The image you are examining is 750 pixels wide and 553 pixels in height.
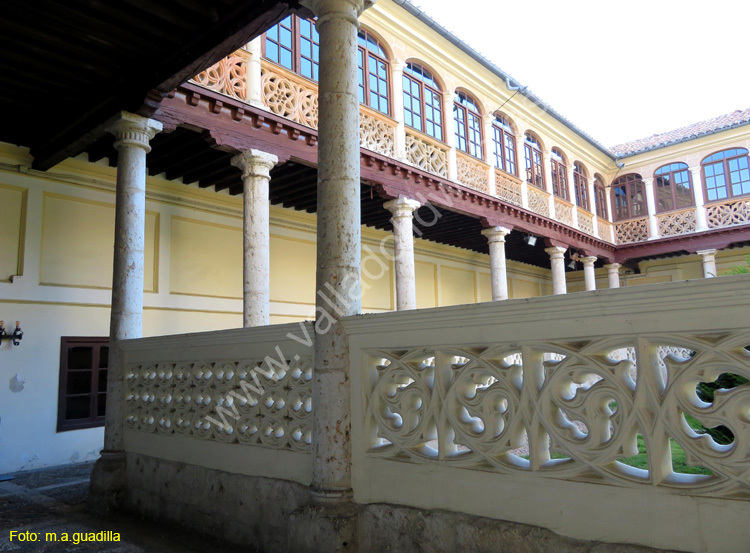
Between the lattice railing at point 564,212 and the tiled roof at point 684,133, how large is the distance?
4718mm

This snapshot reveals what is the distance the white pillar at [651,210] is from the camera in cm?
1767

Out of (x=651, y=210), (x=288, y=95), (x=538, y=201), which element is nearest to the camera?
(x=288, y=95)

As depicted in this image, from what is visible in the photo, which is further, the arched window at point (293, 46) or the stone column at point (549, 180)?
the stone column at point (549, 180)

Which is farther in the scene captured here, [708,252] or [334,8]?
[708,252]

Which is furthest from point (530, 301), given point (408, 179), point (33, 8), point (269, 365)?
point (408, 179)

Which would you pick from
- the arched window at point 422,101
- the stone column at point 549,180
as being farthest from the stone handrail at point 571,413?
the stone column at point 549,180

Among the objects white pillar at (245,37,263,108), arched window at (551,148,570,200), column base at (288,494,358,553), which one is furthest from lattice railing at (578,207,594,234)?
column base at (288,494,358,553)

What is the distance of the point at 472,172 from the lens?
1203 cm

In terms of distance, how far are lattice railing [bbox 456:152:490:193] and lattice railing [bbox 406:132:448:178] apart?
468 mm

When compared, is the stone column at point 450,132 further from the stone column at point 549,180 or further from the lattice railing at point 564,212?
the lattice railing at point 564,212

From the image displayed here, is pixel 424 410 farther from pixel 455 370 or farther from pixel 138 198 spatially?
pixel 138 198

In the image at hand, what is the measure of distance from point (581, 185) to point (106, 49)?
15.0m

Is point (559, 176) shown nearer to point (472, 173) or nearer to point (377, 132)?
point (472, 173)

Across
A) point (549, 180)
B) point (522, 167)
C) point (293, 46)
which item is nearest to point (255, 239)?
point (293, 46)
